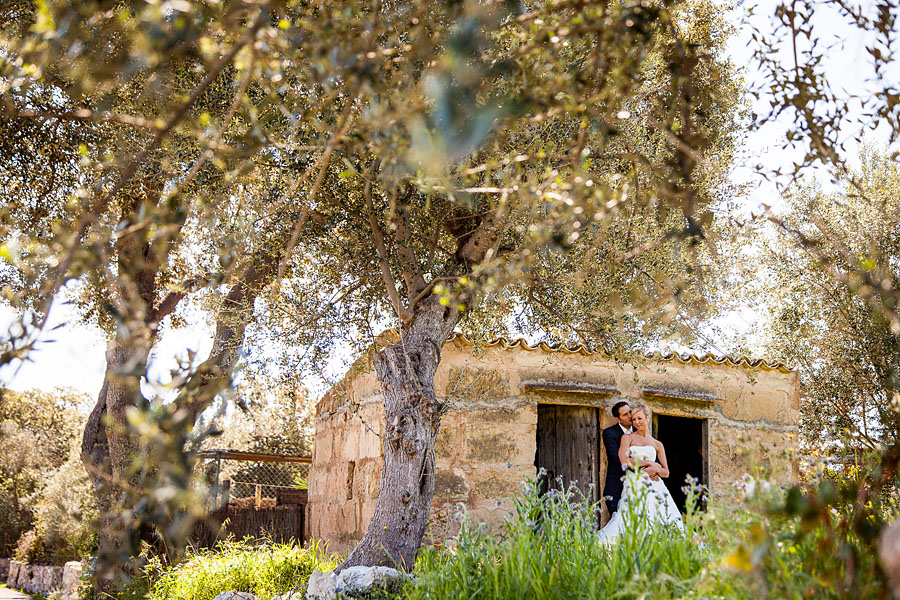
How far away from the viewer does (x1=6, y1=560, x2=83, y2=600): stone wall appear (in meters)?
13.1

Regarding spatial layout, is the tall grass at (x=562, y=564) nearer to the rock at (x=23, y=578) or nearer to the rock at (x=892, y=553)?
the rock at (x=892, y=553)

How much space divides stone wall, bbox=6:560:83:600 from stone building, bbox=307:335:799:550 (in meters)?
4.90

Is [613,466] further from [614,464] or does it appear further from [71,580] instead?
[71,580]

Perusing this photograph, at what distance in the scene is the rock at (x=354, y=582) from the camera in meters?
5.70

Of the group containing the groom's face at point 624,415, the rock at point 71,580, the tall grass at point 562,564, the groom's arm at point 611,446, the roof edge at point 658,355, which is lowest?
the rock at point 71,580

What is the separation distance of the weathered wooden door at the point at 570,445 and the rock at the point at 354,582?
4768 millimetres

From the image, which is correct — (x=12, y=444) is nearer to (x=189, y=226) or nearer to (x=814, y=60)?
(x=189, y=226)

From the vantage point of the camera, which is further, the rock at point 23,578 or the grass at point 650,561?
the rock at point 23,578

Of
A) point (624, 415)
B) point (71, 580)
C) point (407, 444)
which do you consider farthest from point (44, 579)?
point (624, 415)

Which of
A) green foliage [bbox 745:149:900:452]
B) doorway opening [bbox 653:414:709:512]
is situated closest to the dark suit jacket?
doorway opening [bbox 653:414:709:512]

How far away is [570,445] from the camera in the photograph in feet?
34.6

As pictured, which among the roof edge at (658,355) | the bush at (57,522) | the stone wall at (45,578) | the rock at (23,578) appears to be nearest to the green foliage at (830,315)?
the roof edge at (658,355)

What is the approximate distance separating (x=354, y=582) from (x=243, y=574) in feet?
9.27

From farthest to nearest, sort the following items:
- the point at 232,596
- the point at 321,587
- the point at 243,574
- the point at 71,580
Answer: the point at 71,580
the point at 243,574
the point at 232,596
the point at 321,587
